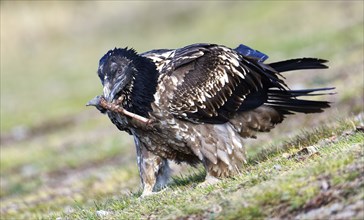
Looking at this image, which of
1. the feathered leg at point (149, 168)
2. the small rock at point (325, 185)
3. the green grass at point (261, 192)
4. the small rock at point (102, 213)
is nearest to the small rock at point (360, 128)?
the green grass at point (261, 192)

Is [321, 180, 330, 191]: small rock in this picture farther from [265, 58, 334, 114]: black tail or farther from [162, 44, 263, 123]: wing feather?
[265, 58, 334, 114]: black tail

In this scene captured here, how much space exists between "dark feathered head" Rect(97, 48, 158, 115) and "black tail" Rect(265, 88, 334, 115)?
1.85m

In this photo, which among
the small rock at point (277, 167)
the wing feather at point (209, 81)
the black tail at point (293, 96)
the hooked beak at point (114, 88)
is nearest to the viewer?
the small rock at point (277, 167)

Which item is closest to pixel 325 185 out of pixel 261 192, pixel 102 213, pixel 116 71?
pixel 261 192

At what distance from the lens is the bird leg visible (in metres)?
8.87

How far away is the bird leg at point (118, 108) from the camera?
29.1 feet

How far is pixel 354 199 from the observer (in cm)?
614

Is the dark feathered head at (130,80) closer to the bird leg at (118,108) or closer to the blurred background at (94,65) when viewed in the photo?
the bird leg at (118,108)

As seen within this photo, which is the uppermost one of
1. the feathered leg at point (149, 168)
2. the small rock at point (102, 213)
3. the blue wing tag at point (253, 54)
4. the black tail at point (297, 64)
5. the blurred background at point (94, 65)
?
the blurred background at point (94, 65)

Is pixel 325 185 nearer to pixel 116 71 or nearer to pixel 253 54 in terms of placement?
pixel 116 71

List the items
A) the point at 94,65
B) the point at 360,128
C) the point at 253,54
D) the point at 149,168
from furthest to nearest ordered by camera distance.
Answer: the point at 94,65 < the point at 253,54 < the point at 149,168 < the point at 360,128

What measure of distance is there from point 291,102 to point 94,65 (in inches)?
1513

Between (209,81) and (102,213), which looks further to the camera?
(209,81)

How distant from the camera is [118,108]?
8906 mm
